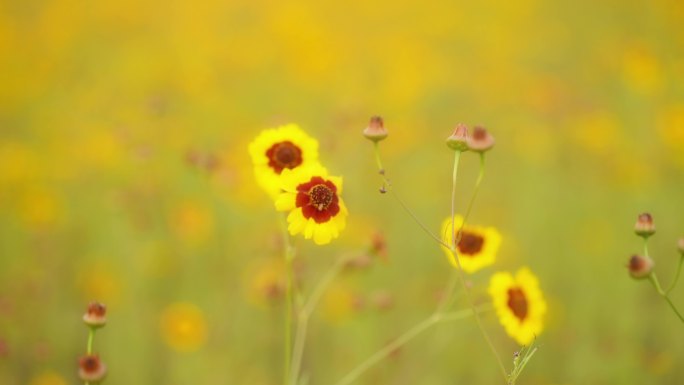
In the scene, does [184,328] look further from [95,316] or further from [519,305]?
[519,305]

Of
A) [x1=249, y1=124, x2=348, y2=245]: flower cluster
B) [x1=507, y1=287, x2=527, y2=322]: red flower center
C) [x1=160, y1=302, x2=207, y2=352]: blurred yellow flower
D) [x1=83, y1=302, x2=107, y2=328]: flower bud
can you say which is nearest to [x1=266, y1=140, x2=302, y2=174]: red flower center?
[x1=249, y1=124, x2=348, y2=245]: flower cluster

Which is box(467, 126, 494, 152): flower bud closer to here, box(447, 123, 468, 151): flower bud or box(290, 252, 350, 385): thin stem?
box(447, 123, 468, 151): flower bud

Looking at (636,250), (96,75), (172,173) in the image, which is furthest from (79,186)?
(636,250)

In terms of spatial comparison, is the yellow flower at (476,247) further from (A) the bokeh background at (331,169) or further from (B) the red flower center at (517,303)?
(A) the bokeh background at (331,169)

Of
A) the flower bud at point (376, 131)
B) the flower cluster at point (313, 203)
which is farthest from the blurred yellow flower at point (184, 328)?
the flower bud at point (376, 131)

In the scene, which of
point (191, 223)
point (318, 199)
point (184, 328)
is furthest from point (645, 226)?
point (191, 223)

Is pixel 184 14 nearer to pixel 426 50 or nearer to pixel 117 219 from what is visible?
pixel 426 50
